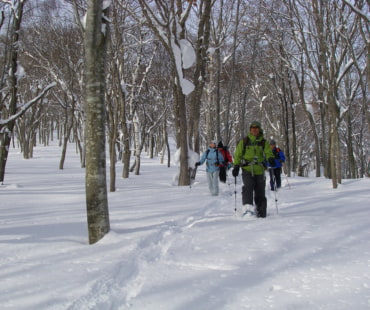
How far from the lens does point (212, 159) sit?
9.69 meters

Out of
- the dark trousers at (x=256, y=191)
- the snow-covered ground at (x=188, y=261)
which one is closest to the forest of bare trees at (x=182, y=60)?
the snow-covered ground at (x=188, y=261)

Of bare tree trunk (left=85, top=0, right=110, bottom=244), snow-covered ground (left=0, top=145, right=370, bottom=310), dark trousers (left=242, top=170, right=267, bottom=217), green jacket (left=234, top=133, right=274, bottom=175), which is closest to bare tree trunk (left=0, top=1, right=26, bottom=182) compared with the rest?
snow-covered ground (left=0, top=145, right=370, bottom=310)

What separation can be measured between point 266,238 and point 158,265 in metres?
1.75

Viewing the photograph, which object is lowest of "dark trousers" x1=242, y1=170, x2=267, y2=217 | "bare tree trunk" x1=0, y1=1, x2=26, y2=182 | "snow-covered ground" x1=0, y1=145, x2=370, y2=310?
"snow-covered ground" x1=0, y1=145, x2=370, y2=310

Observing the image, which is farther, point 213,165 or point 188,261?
point 213,165

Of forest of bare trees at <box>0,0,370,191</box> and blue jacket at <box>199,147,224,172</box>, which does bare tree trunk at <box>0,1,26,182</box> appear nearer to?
forest of bare trees at <box>0,0,370,191</box>

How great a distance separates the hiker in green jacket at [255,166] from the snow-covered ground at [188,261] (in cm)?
37

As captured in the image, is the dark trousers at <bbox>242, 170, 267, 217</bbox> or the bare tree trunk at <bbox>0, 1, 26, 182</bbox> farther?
the bare tree trunk at <bbox>0, 1, 26, 182</bbox>

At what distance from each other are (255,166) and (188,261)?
119 inches

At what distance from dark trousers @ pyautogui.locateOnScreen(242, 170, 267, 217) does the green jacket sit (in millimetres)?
114

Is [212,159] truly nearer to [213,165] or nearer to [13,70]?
[213,165]

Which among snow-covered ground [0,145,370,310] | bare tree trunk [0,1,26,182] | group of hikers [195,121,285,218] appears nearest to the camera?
snow-covered ground [0,145,370,310]

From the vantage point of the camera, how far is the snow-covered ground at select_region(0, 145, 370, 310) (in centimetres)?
295

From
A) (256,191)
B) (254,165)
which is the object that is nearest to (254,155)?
(254,165)
